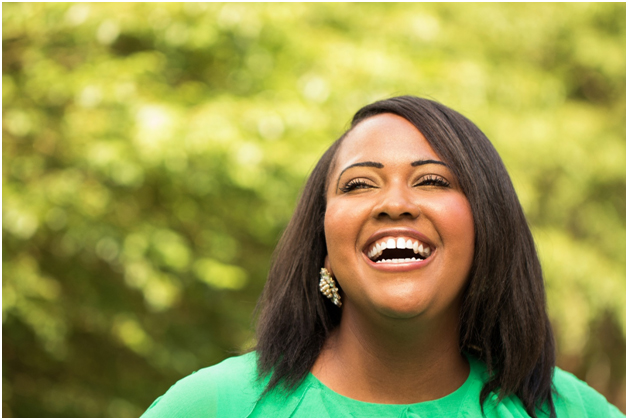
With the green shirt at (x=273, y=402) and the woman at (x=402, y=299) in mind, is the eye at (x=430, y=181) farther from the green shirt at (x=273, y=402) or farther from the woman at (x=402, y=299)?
the green shirt at (x=273, y=402)

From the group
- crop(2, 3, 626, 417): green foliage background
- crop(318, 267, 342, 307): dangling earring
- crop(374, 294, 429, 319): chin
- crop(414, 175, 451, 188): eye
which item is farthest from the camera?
crop(2, 3, 626, 417): green foliage background

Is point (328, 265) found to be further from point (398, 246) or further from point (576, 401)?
point (576, 401)

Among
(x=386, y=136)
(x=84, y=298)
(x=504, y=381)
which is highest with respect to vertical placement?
(x=386, y=136)

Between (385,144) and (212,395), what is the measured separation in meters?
0.95

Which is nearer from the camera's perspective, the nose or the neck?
the nose

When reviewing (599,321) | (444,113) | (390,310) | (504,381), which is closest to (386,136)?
(444,113)

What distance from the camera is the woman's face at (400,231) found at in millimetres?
1819

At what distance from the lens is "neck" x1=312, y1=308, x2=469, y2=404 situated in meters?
1.94

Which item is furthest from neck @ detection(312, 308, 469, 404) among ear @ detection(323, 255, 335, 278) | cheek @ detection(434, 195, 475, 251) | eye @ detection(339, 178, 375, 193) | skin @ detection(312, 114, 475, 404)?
eye @ detection(339, 178, 375, 193)

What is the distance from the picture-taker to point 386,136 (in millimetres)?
1995

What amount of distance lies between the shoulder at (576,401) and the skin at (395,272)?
15.8 inches

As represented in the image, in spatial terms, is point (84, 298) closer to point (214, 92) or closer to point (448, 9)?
point (214, 92)

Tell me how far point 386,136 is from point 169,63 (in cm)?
379

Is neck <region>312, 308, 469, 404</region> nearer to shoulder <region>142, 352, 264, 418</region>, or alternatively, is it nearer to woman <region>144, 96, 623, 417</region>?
woman <region>144, 96, 623, 417</region>
